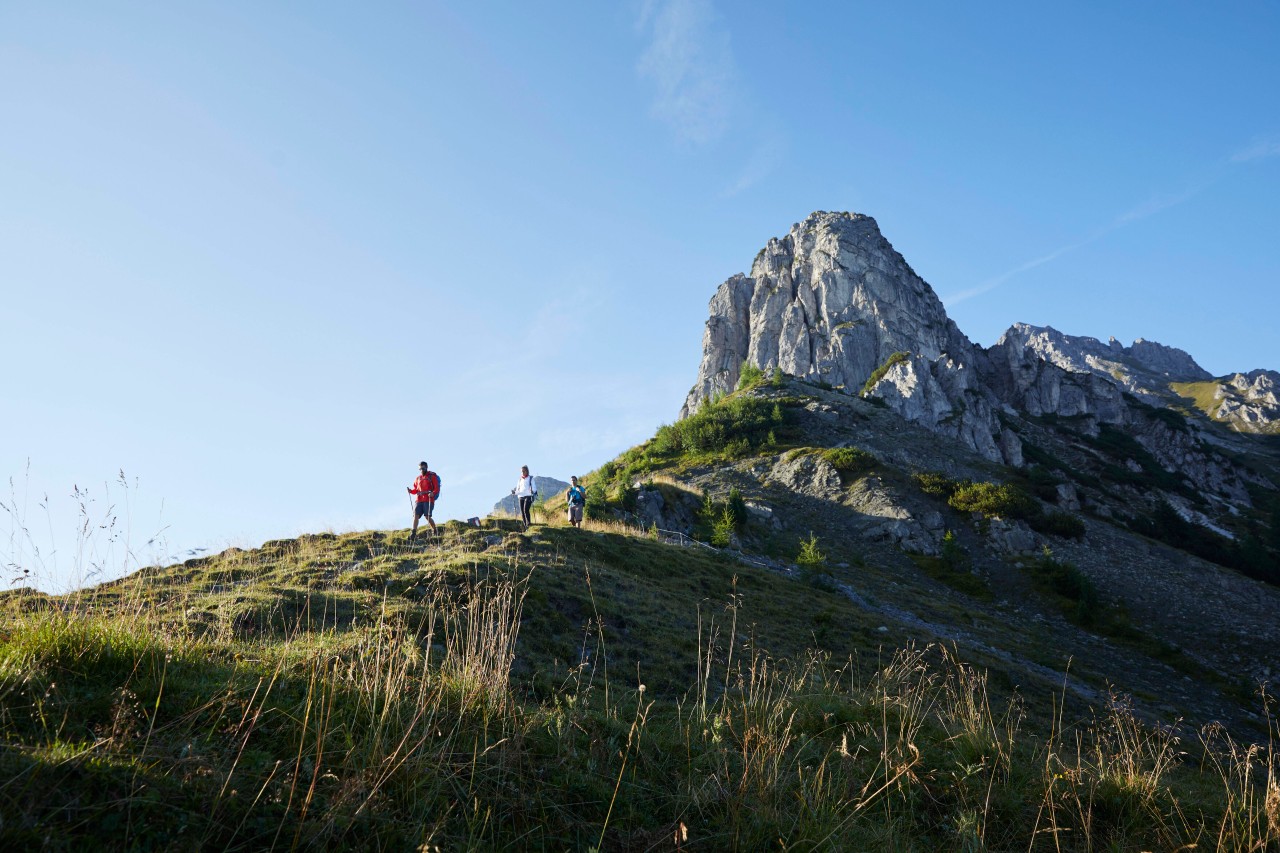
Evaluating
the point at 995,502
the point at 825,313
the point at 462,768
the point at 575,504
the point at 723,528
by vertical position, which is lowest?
the point at 462,768

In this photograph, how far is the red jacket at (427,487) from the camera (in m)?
17.2

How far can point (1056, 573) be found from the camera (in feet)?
88.5

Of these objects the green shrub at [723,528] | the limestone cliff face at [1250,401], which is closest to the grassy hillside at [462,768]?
the green shrub at [723,528]

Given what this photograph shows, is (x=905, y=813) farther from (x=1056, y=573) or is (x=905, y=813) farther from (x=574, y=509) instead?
(x=1056, y=573)

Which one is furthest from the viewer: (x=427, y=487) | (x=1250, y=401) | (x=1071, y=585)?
(x=1250, y=401)

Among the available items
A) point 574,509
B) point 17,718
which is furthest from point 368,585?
point 574,509

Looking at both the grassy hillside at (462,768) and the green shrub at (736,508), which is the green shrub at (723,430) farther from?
the grassy hillside at (462,768)

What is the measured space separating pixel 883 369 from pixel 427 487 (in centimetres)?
8157

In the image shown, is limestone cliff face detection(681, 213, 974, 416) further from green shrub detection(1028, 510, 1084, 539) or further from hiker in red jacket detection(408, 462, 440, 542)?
hiker in red jacket detection(408, 462, 440, 542)

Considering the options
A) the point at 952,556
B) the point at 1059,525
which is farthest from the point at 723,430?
the point at 1059,525

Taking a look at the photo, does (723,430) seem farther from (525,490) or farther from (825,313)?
(825,313)

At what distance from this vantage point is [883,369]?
87.2m

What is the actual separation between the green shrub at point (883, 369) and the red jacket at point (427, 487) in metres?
75.1

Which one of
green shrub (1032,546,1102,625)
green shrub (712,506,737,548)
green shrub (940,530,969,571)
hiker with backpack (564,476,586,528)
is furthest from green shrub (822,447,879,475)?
hiker with backpack (564,476,586,528)
